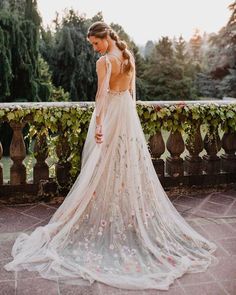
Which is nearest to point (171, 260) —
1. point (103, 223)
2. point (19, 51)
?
point (103, 223)

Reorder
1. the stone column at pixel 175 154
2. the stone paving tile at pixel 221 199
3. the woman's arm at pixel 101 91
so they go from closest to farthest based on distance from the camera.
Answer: the woman's arm at pixel 101 91 < the stone paving tile at pixel 221 199 < the stone column at pixel 175 154

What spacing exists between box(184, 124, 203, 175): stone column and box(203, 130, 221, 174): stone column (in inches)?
3.5

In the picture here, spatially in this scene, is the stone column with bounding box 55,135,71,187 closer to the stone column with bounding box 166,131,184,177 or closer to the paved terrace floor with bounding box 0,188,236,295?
the paved terrace floor with bounding box 0,188,236,295

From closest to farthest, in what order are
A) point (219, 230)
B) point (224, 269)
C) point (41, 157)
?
point (224, 269), point (219, 230), point (41, 157)

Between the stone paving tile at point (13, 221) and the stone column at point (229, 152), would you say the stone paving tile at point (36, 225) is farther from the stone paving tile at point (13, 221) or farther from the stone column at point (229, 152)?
the stone column at point (229, 152)

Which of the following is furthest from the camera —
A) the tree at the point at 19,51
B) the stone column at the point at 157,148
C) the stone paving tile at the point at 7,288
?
the tree at the point at 19,51

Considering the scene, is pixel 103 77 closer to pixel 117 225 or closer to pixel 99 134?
pixel 99 134

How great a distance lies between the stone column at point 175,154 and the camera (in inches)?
191

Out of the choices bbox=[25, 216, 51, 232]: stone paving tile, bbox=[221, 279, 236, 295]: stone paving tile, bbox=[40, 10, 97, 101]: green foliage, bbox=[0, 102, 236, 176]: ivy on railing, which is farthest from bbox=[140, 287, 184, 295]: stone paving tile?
bbox=[40, 10, 97, 101]: green foliage

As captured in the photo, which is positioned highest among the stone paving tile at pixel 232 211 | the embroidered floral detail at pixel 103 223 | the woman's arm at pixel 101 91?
the woman's arm at pixel 101 91

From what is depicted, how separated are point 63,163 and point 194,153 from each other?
162cm

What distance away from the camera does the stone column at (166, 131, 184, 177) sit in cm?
486

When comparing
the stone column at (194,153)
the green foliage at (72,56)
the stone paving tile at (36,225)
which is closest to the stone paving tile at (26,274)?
the stone paving tile at (36,225)

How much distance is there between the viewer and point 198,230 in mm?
3844
